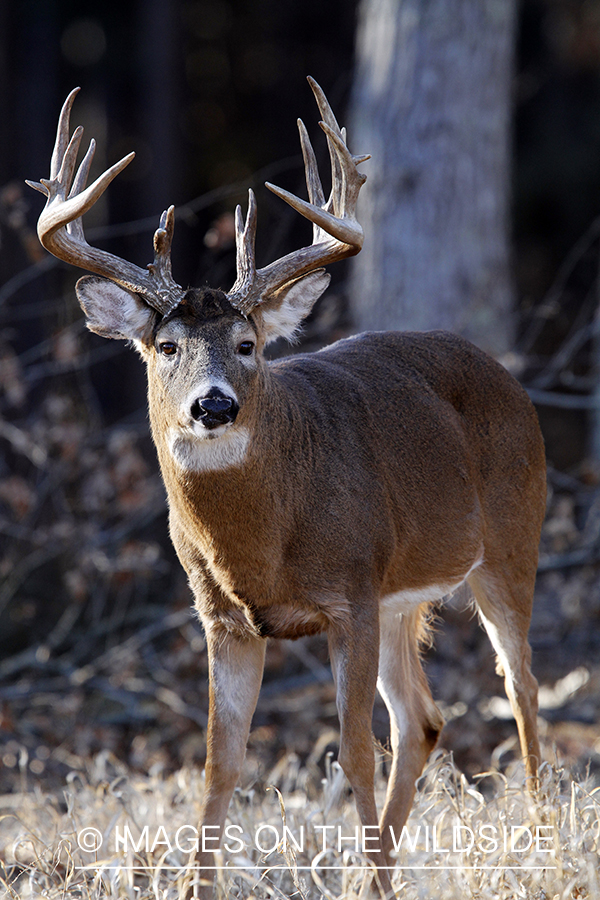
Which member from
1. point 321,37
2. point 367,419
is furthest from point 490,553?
point 321,37

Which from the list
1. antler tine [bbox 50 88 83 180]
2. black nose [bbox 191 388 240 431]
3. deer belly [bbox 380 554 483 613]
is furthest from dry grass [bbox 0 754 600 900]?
antler tine [bbox 50 88 83 180]

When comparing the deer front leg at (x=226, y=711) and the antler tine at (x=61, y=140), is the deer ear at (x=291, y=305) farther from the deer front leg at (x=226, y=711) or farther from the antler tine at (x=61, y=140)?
the deer front leg at (x=226, y=711)

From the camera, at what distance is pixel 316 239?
4121 millimetres

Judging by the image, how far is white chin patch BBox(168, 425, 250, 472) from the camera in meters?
3.78

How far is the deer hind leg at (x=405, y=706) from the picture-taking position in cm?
452

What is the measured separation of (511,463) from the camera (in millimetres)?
4715

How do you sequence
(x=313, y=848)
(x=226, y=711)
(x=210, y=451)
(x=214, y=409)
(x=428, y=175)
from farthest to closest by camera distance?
1. (x=428, y=175)
2. (x=313, y=848)
3. (x=226, y=711)
4. (x=210, y=451)
5. (x=214, y=409)

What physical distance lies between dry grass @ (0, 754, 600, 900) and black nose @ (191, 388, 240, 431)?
128 cm

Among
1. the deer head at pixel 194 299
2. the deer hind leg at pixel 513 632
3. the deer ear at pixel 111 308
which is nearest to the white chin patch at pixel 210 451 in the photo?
the deer head at pixel 194 299

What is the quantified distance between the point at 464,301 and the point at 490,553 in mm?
3214

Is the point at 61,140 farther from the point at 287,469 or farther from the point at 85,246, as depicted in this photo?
the point at 287,469

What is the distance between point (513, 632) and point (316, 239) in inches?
72.8

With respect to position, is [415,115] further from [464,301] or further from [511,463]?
[511,463]

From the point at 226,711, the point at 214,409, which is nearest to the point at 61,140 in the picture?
the point at 214,409
